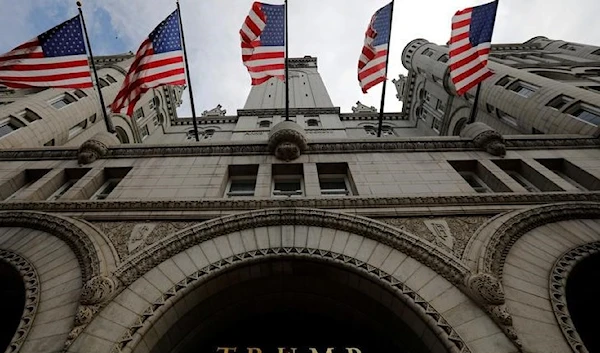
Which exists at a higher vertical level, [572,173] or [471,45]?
[471,45]

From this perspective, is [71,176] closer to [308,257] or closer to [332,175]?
[332,175]

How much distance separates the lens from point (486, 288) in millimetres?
7301

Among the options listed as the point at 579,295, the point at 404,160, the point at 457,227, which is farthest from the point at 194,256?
the point at 579,295

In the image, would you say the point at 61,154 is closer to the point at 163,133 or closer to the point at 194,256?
the point at 194,256

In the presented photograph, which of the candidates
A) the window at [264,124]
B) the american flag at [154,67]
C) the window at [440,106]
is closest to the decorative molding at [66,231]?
the american flag at [154,67]

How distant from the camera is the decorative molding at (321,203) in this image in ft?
33.5

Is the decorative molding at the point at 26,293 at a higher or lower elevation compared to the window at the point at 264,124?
lower

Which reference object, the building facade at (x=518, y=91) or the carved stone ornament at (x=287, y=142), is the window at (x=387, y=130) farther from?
the carved stone ornament at (x=287, y=142)

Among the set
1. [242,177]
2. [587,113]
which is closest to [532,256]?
[242,177]

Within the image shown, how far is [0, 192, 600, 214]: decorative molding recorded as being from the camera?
10203 millimetres

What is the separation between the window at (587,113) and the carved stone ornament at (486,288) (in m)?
13.9

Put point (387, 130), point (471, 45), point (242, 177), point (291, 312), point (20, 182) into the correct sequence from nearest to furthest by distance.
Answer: point (291, 312)
point (20, 182)
point (242, 177)
point (471, 45)
point (387, 130)

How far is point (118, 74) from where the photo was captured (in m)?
31.6

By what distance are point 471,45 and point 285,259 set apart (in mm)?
12464
